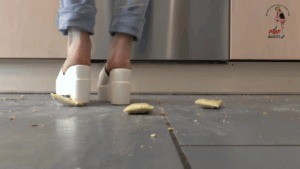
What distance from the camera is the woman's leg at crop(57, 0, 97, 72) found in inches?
47.1

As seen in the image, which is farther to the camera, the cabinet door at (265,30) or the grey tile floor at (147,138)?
the cabinet door at (265,30)

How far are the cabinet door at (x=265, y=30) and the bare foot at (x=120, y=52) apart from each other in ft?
2.26

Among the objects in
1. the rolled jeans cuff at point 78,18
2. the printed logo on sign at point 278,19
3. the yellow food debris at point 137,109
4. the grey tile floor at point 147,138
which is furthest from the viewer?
the printed logo on sign at point 278,19

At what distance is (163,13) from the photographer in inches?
Answer: 72.2

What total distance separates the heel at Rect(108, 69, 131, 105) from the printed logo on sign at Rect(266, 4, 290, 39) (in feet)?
2.70

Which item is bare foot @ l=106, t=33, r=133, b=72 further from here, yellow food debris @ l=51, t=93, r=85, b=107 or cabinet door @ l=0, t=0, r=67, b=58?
cabinet door @ l=0, t=0, r=67, b=58

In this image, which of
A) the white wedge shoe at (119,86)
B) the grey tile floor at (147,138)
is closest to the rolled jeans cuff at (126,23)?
the white wedge shoe at (119,86)

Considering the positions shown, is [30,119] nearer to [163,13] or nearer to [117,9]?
[117,9]

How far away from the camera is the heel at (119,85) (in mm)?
1263

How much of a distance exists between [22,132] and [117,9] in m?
0.58

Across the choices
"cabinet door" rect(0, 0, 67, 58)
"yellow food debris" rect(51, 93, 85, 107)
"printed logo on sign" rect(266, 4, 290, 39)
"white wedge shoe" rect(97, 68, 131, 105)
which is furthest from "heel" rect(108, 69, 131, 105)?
"printed logo on sign" rect(266, 4, 290, 39)

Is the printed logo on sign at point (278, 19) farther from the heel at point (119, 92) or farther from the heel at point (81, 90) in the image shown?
the heel at point (81, 90)

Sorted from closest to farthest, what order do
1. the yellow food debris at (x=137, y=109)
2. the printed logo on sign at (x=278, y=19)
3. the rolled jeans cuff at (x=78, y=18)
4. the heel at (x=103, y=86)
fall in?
the yellow food debris at (x=137, y=109)
the rolled jeans cuff at (x=78, y=18)
the heel at (x=103, y=86)
the printed logo on sign at (x=278, y=19)

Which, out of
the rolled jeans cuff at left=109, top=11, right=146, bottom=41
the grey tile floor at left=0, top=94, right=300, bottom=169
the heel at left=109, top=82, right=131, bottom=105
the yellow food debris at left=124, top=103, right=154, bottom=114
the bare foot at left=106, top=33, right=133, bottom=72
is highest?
the rolled jeans cuff at left=109, top=11, right=146, bottom=41
